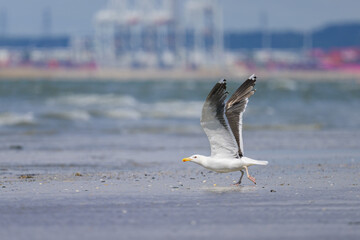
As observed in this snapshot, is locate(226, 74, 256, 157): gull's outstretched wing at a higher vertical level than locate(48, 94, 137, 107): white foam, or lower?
higher

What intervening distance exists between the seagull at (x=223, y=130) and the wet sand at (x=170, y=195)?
1.09 ft

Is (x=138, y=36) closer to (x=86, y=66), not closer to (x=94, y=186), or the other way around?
(x=86, y=66)


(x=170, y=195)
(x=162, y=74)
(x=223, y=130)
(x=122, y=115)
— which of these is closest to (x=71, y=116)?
(x=122, y=115)

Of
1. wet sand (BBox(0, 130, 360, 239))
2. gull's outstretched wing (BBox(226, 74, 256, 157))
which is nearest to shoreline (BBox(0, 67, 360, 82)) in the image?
wet sand (BBox(0, 130, 360, 239))

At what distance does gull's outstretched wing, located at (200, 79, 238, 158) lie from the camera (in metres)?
10.5

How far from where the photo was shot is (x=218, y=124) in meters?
10.6

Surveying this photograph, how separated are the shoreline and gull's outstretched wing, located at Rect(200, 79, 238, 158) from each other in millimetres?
150642

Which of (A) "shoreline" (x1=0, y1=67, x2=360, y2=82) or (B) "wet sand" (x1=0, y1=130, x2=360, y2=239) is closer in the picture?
(B) "wet sand" (x1=0, y1=130, x2=360, y2=239)

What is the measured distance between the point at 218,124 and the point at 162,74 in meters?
164

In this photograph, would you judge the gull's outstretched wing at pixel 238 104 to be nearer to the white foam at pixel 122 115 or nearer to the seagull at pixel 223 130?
the seagull at pixel 223 130

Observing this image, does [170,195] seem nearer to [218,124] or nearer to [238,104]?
[218,124]

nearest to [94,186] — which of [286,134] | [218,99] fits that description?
[218,99]

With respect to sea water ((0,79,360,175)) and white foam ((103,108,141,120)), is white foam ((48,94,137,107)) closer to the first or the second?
white foam ((103,108,141,120))

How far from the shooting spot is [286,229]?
298 inches
